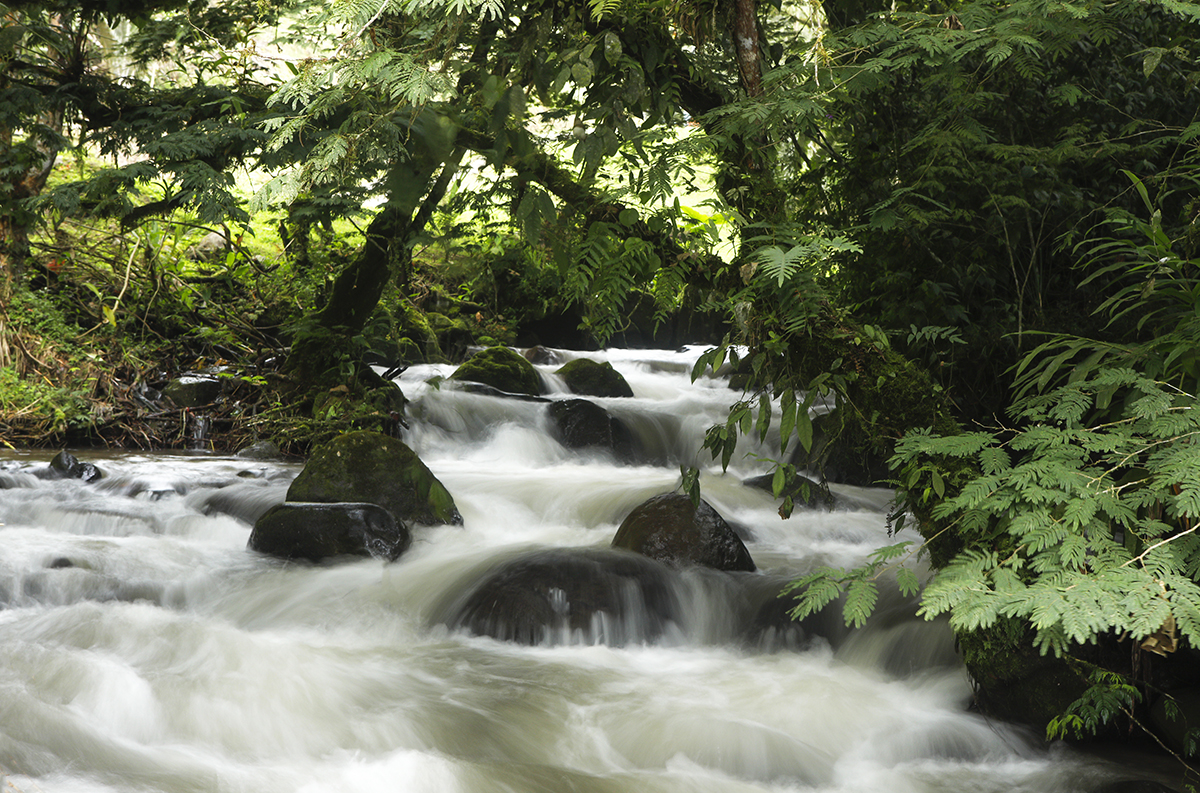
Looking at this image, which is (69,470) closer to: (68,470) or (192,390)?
(68,470)

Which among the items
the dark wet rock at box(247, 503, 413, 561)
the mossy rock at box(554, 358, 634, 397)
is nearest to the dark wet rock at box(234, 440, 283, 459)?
the dark wet rock at box(247, 503, 413, 561)

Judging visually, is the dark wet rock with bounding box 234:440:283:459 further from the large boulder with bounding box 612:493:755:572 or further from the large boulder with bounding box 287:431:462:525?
the large boulder with bounding box 612:493:755:572

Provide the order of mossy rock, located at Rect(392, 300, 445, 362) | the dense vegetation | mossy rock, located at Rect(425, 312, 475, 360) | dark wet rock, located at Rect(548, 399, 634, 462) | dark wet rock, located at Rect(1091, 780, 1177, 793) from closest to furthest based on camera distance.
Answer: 1. the dense vegetation
2. dark wet rock, located at Rect(1091, 780, 1177, 793)
3. dark wet rock, located at Rect(548, 399, 634, 462)
4. mossy rock, located at Rect(392, 300, 445, 362)
5. mossy rock, located at Rect(425, 312, 475, 360)

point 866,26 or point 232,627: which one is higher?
point 866,26

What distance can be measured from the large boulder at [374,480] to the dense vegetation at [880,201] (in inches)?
64.3

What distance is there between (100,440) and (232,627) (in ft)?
13.2

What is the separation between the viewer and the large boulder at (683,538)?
4836 mm

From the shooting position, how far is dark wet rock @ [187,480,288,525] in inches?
230

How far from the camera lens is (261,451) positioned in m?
7.34

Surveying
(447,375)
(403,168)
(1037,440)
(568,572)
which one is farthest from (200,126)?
(447,375)

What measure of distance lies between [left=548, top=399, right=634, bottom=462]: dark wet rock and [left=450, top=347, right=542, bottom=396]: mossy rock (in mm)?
1077

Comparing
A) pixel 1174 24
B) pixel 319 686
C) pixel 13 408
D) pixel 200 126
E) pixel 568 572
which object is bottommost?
pixel 319 686

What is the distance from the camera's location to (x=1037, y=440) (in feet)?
7.68

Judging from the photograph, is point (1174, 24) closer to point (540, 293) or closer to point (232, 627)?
point (232, 627)
